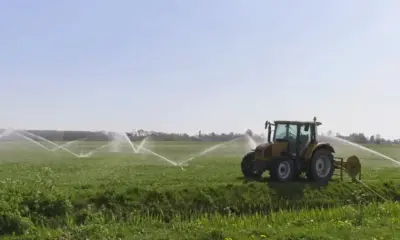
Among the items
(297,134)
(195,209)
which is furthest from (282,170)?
(195,209)

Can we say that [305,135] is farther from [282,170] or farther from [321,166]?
[282,170]

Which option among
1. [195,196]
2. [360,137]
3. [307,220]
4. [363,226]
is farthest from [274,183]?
[360,137]

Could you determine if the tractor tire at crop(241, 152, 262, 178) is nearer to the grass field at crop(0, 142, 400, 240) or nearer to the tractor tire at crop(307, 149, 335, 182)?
the grass field at crop(0, 142, 400, 240)

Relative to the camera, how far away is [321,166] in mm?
23500

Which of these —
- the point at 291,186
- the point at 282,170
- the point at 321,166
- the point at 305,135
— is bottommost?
the point at 291,186

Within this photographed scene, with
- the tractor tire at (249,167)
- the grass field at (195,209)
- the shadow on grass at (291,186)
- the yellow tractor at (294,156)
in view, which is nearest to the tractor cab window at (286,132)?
the yellow tractor at (294,156)

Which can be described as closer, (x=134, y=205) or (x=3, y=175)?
(x=134, y=205)

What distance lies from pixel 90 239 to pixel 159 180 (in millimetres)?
8972

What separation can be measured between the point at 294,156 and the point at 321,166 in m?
1.44

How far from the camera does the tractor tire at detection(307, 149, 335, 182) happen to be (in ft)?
75.3

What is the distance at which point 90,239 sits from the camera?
42.8ft

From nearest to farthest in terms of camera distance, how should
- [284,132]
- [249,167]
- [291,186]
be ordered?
[291,186] < [284,132] < [249,167]

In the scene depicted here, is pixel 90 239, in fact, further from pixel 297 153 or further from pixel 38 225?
pixel 297 153

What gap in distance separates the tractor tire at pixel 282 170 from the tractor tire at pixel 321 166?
2.96 ft
